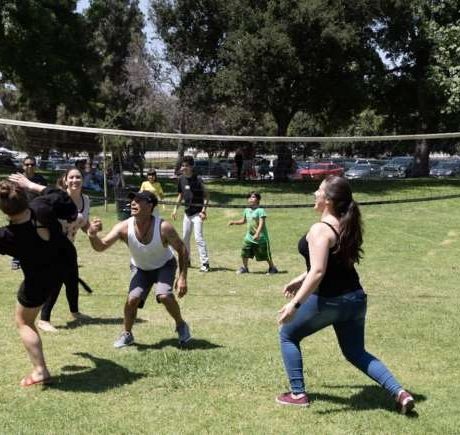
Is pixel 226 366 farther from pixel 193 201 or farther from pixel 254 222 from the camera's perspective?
pixel 193 201

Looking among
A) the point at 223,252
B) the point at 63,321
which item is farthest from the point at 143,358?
the point at 223,252

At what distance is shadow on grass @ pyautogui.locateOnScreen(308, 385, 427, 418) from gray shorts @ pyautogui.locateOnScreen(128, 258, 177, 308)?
182 cm

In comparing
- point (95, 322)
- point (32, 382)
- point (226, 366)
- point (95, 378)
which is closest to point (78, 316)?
point (95, 322)

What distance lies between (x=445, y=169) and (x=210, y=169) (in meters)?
15.0

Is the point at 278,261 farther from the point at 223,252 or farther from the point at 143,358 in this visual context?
the point at 143,358

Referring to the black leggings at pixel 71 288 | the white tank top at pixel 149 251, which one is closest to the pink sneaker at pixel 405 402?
the white tank top at pixel 149 251

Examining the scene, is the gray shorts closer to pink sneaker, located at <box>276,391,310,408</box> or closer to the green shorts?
pink sneaker, located at <box>276,391,310,408</box>

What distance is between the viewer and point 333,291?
4.57 meters

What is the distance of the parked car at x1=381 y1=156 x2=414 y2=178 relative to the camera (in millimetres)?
22172

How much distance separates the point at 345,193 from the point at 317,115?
98.2 ft

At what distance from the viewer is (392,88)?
110 ft

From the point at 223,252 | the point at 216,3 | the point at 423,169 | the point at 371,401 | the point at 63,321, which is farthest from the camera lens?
the point at 423,169

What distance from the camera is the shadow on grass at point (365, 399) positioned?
488 cm

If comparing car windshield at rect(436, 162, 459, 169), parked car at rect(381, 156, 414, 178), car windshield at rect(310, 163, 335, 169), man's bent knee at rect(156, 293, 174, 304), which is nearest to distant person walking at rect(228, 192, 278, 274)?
man's bent knee at rect(156, 293, 174, 304)
